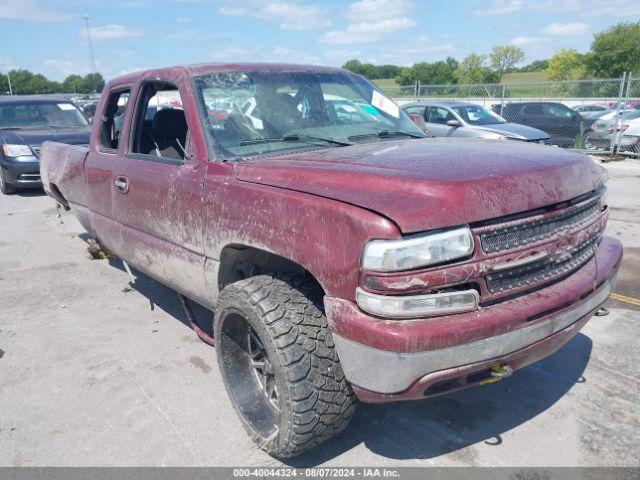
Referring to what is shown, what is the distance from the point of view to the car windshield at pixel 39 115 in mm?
10258

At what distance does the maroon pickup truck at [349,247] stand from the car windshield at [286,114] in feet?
0.04

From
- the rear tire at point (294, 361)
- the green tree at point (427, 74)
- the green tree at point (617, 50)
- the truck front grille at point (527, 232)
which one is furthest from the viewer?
the green tree at point (427, 74)

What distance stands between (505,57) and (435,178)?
79.7 meters

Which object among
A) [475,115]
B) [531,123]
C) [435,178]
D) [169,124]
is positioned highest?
[169,124]

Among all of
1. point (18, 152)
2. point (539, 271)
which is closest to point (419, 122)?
point (539, 271)

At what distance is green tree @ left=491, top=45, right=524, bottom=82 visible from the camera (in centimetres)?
7238

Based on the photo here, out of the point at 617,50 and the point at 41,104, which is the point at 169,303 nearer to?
the point at 41,104

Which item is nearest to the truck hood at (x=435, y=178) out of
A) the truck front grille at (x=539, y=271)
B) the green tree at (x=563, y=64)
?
the truck front grille at (x=539, y=271)

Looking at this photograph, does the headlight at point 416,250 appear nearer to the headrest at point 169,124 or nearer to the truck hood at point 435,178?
the truck hood at point 435,178

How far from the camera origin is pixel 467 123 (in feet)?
39.6

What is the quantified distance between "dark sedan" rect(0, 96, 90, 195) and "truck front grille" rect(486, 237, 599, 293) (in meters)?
8.79

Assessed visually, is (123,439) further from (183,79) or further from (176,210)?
(183,79)

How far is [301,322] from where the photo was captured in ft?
7.93

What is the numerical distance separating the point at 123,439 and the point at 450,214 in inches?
82.3
